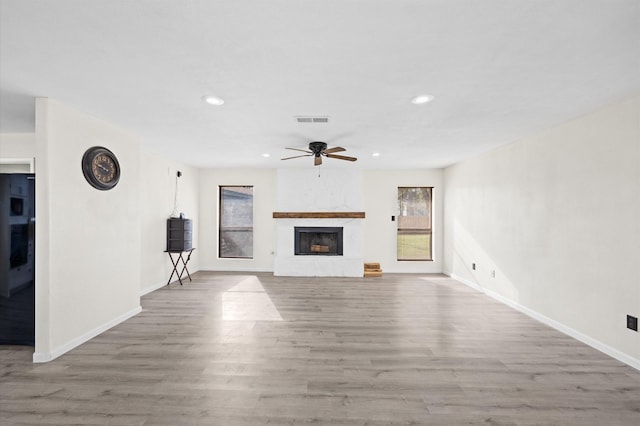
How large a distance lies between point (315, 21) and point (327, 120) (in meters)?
1.62

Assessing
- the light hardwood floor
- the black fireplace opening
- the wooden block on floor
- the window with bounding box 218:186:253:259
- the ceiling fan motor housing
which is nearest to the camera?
the light hardwood floor

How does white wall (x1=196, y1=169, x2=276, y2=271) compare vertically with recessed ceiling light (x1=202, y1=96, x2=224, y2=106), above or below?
below

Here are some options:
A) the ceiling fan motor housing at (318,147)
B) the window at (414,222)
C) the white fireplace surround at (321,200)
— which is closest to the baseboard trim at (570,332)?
the window at (414,222)

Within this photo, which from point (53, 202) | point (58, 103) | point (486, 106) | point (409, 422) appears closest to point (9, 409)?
point (53, 202)

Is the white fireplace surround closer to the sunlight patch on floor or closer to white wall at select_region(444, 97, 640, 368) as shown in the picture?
the sunlight patch on floor

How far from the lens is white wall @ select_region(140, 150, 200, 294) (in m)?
4.75

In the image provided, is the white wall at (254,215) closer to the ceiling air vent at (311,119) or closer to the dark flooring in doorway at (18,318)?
the ceiling air vent at (311,119)

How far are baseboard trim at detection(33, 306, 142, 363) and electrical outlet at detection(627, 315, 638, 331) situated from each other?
543 cm

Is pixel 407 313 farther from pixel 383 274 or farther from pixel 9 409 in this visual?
pixel 9 409

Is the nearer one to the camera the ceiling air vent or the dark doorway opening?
the dark doorway opening

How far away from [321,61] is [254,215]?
505 cm

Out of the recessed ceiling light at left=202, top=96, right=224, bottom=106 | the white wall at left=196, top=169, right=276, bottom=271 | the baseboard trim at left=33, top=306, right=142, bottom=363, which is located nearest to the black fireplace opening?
the white wall at left=196, top=169, right=276, bottom=271

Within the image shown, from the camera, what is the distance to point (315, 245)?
6.59 metres

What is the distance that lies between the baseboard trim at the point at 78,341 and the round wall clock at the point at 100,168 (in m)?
1.62
